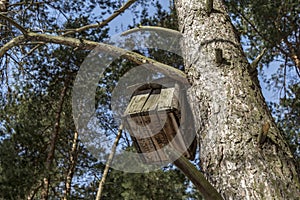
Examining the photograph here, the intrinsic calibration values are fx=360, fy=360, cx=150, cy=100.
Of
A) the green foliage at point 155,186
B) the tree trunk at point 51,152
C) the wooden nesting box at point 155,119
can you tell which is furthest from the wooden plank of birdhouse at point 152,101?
the tree trunk at point 51,152

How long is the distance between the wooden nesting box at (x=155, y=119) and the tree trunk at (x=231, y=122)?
0.10 m

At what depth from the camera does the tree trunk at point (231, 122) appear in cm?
110

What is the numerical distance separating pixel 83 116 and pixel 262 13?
3762mm

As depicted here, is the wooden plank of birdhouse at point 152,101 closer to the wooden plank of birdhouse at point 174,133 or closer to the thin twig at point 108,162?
the wooden plank of birdhouse at point 174,133

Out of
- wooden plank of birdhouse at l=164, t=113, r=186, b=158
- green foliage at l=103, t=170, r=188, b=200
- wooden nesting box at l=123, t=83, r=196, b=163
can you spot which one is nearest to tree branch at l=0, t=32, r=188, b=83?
wooden nesting box at l=123, t=83, r=196, b=163

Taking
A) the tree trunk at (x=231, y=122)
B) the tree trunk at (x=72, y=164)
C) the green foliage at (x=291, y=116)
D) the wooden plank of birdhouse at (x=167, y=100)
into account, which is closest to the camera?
the tree trunk at (x=231, y=122)

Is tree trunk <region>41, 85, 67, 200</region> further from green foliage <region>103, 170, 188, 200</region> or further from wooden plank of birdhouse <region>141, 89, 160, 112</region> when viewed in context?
wooden plank of birdhouse <region>141, 89, 160, 112</region>

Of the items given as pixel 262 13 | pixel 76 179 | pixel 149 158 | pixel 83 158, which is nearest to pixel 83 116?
pixel 83 158

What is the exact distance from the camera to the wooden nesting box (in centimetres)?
146

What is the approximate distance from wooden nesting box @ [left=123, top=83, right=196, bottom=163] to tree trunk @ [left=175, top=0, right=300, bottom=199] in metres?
0.10

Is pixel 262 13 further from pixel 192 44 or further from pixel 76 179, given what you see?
pixel 76 179

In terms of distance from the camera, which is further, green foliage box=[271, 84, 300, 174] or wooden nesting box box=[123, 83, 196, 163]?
green foliage box=[271, 84, 300, 174]

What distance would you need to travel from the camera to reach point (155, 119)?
146 centimetres

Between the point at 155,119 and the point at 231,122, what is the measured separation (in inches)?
13.3
